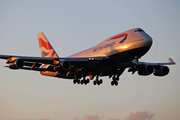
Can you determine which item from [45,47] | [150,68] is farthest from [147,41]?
[45,47]

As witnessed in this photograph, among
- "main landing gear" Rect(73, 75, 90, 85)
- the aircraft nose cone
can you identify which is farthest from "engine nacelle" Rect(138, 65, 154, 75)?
the aircraft nose cone

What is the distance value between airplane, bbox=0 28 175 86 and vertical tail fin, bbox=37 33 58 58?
5.06m

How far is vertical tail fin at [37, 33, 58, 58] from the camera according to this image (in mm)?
59866

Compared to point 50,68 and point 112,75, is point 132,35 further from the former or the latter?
point 50,68

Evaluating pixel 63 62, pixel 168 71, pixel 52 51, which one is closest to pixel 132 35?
pixel 63 62

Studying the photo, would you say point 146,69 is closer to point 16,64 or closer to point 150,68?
point 150,68

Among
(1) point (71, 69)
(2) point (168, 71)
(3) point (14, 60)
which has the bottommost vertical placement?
(2) point (168, 71)

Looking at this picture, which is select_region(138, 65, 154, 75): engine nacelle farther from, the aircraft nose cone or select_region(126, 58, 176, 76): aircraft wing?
the aircraft nose cone

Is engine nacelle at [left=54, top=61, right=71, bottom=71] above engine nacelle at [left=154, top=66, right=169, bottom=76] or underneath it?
above

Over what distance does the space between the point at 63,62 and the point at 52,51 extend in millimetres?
14525

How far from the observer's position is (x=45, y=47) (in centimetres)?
6200

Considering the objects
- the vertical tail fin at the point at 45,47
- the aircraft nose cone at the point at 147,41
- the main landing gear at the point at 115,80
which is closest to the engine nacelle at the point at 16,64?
the vertical tail fin at the point at 45,47

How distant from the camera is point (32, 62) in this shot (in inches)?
1918

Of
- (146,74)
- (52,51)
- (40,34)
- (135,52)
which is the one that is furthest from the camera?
(40,34)
